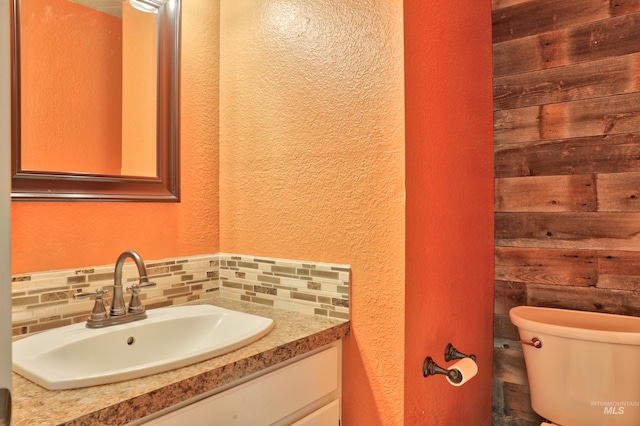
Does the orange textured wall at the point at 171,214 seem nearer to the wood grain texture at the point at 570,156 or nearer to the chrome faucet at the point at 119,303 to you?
the chrome faucet at the point at 119,303

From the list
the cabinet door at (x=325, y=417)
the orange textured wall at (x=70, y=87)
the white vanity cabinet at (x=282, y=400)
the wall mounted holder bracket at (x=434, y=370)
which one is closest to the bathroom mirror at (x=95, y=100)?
the orange textured wall at (x=70, y=87)

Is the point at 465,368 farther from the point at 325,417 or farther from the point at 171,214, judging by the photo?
the point at 171,214

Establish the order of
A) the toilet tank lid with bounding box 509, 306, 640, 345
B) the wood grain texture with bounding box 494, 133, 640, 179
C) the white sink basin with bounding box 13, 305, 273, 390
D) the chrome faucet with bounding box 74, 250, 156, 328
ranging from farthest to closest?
1. the wood grain texture with bounding box 494, 133, 640, 179
2. the toilet tank lid with bounding box 509, 306, 640, 345
3. the chrome faucet with bounding box 74, 250, 156, 328
4. the white sink basin with bounding box 13, 305, 273, 390

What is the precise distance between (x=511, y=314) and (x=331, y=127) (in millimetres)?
875

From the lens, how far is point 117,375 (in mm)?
771

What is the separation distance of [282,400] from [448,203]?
0.74 m

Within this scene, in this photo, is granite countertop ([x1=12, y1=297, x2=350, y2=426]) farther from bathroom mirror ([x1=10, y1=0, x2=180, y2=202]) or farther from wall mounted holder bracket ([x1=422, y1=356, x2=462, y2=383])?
bathroom mirror ([x1=10, y1=0, x2=180, y2=202])

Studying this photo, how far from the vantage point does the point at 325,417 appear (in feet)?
3.71

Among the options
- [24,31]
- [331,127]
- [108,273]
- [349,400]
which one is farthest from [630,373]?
[24,31]

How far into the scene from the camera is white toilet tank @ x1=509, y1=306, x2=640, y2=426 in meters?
1.22

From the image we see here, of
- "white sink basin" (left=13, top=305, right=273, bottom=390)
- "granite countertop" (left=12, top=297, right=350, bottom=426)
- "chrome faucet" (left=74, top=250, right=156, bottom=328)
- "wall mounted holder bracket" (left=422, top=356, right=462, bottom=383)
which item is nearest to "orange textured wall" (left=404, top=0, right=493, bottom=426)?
"wall mounted holder bracket" (left=422, top=356, right=462, bottom=383)

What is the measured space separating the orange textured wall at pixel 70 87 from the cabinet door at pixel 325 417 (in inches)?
34.5

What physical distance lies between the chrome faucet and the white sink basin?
0.02 m

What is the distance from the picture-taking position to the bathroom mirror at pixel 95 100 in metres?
1.08
